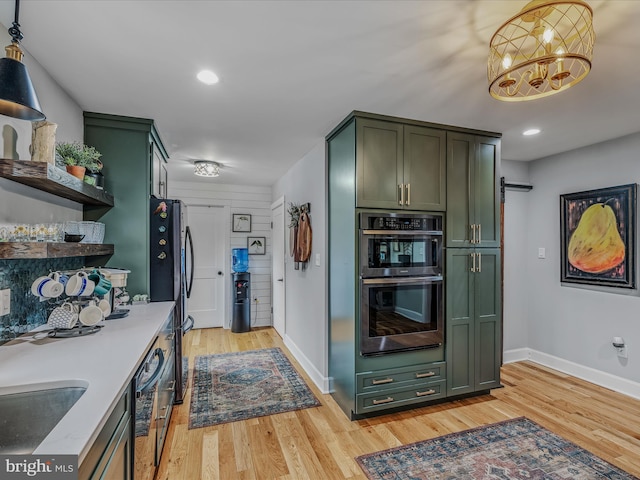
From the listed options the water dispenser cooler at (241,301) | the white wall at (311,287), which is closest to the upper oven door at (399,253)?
the white wall at (311,287)

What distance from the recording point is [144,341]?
1642 millimetres

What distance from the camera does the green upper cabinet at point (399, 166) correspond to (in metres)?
2.55

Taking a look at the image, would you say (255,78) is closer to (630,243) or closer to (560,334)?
(630,243)

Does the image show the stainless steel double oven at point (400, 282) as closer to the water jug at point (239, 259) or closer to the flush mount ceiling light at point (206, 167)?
the flush mount ceiling light at point (206, 167)

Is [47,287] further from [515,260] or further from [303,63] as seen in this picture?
[515,260]

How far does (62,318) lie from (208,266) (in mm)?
3594

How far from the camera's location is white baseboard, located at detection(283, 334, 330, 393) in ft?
9.97

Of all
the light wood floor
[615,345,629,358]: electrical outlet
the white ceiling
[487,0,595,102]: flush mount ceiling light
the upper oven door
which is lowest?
the light wood floor

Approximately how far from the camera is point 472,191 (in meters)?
2.93

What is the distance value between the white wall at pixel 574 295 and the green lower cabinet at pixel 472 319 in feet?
3.52

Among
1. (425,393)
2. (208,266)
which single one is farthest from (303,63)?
(208,266)

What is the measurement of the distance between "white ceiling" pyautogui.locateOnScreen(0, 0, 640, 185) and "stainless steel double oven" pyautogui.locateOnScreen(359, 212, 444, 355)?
892 mm

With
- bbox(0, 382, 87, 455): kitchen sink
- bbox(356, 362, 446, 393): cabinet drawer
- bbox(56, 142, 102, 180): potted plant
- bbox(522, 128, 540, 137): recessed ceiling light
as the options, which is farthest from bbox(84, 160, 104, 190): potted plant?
bbox(522, 128, 540, 137): recessed ceiling light

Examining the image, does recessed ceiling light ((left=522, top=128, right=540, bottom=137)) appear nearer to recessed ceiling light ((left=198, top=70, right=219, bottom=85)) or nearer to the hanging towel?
the hanging towel
